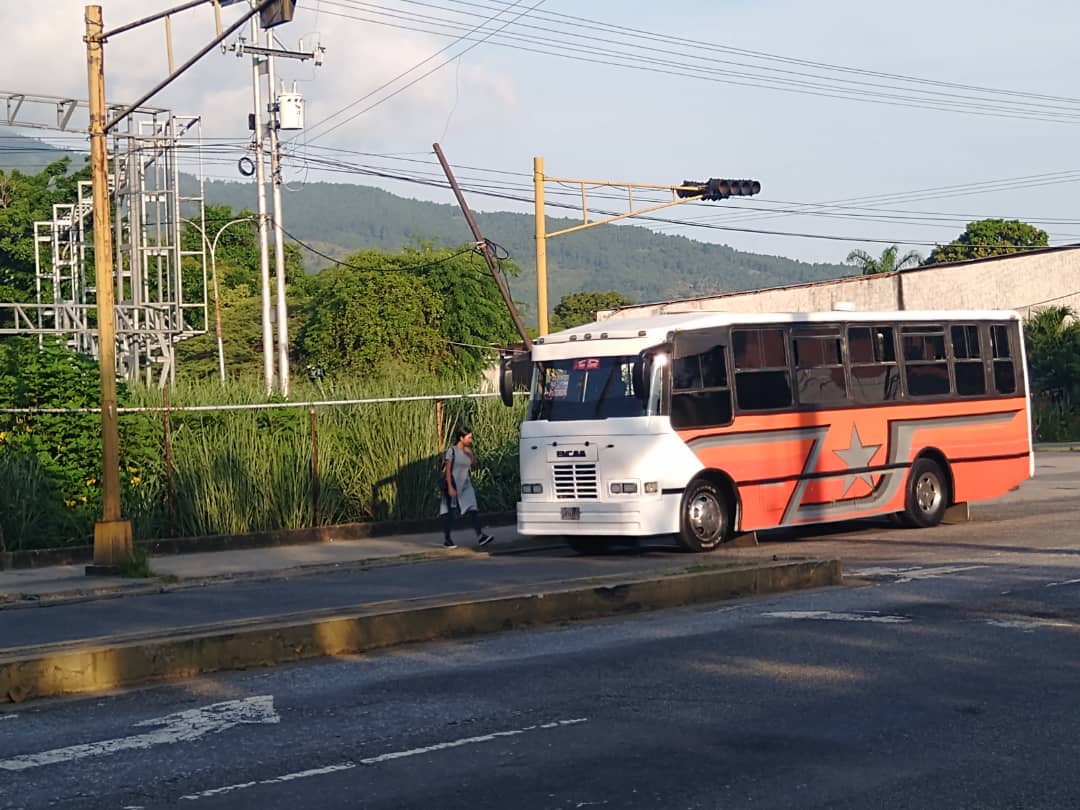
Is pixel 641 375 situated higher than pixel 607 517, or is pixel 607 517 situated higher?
pixel 641 375

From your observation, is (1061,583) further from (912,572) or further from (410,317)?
(410,317)

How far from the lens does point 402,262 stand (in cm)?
6269

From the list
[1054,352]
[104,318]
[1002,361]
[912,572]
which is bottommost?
[912,572]

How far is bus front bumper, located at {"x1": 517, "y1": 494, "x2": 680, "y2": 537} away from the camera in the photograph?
18750mm

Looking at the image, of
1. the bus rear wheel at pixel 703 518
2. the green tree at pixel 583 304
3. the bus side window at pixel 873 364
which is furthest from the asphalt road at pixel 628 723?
the green tree at pixel 583 304

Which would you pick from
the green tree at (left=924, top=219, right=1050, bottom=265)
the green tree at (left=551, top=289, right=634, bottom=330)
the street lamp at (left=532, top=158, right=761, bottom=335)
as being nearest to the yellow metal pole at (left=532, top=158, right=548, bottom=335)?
the street lamp at (left=532, top=158, right=761, bottom=335)

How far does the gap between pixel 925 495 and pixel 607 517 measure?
5595 mm

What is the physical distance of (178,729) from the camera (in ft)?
26.7

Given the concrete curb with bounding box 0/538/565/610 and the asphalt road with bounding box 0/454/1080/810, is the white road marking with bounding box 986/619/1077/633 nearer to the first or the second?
the asphalt road with bounding box 0/454/1080/810

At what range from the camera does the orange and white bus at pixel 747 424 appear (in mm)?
19000

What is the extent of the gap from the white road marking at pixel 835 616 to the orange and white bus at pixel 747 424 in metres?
6.65

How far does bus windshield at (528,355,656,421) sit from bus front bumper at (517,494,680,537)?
1.14 metres

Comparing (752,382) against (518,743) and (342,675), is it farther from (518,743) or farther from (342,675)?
(518,743)

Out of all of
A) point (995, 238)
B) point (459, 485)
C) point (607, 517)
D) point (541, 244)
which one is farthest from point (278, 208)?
point (995, 238)
